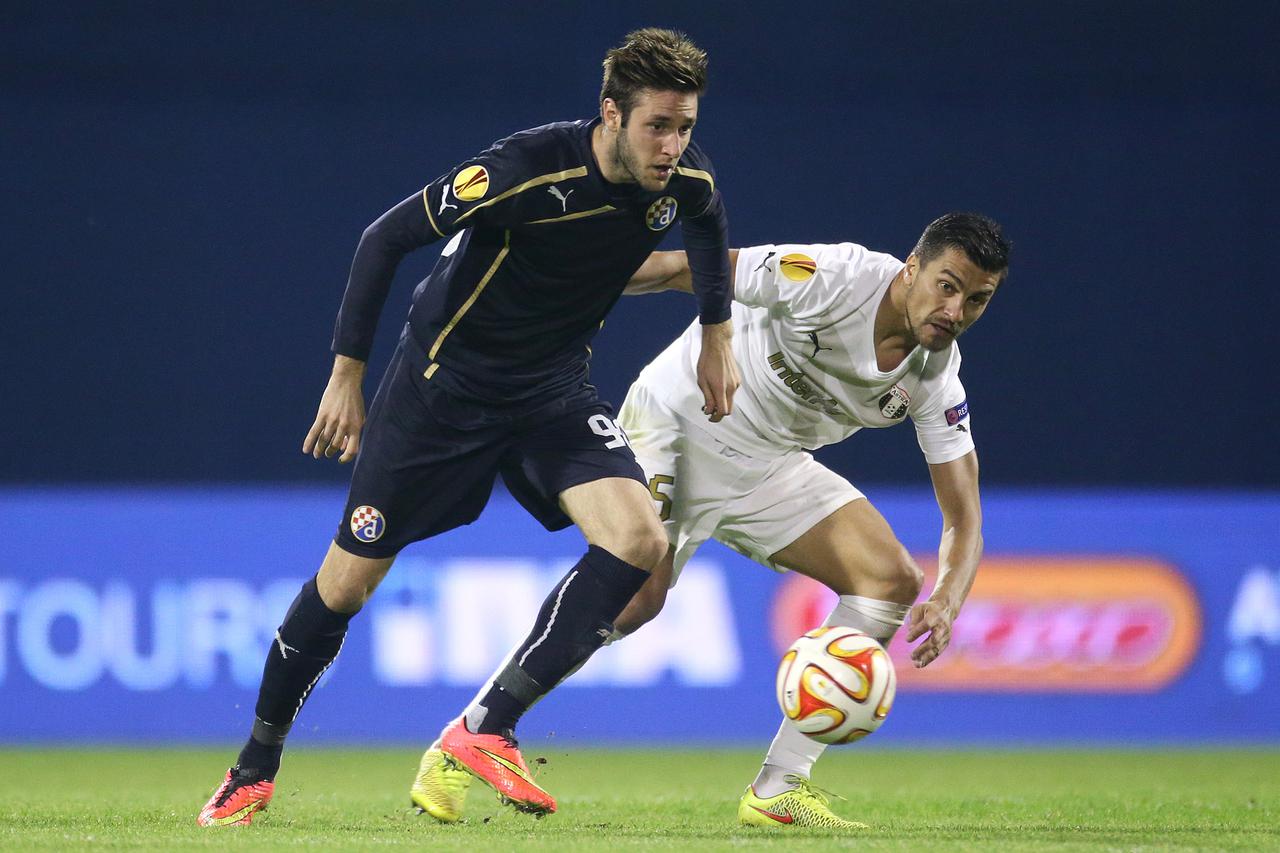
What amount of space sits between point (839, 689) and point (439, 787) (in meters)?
1.13

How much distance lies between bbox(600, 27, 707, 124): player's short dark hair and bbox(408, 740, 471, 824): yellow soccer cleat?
1.80 m

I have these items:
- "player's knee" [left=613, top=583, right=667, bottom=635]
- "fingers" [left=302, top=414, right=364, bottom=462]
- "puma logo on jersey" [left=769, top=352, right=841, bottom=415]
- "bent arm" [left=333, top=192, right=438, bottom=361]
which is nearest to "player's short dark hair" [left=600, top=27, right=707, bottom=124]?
"bent arm" [left=333, top=192, right=438, bottom=361]

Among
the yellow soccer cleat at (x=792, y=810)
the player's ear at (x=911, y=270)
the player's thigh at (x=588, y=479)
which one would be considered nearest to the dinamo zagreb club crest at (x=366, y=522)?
the player's thigh at (x=588, y=479)

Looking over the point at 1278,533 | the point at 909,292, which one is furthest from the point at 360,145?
the point at 909,292

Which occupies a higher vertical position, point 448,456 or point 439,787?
point 448,456

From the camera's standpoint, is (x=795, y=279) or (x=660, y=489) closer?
(x=795, y=279)

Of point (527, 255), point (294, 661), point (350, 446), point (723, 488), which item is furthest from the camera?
point (723, 488)

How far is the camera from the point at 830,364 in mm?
5262

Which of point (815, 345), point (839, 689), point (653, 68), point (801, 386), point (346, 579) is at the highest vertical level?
point (653, 68)

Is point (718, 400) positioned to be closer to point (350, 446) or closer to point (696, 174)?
point (696, 174)

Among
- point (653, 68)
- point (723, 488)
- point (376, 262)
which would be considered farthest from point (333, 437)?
point (723, 488)

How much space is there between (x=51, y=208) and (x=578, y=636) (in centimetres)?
864

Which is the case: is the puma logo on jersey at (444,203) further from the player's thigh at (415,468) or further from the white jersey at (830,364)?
the white jersey at (830,364)

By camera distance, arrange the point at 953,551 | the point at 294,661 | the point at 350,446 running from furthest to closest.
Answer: the point at 953,551 < the point at 294,661 < the point at 350,446
